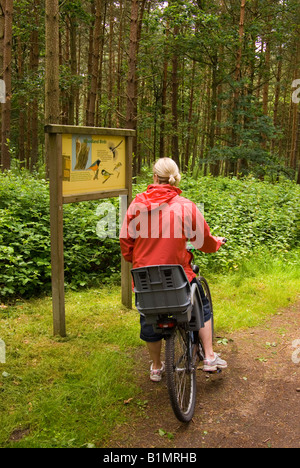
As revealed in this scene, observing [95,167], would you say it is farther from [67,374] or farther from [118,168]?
[67,374]

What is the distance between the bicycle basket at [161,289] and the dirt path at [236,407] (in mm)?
954

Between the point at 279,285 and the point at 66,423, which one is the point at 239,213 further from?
the point at 66,423

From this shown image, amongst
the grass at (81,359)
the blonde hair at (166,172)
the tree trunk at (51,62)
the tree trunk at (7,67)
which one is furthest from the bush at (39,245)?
the tree trunk at (7,67)

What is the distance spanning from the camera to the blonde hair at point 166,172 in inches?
130

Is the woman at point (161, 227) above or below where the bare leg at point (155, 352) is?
above

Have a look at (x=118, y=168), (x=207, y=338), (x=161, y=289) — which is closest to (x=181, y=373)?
(x=207, y=338)

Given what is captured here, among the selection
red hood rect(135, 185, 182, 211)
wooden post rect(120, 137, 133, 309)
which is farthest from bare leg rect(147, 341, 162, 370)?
wooden post rect(120, 137, 133, 309)

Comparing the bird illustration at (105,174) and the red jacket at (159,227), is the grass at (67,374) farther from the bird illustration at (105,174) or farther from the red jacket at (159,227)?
the bird illustration at (105,174)

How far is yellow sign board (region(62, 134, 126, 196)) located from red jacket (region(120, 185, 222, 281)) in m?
1.40

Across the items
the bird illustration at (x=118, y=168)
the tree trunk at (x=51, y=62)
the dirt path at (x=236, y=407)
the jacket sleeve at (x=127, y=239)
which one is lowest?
the dirt path at (x=236, y=407)
